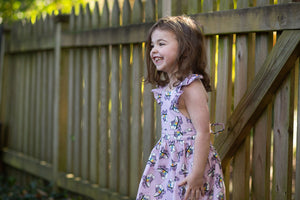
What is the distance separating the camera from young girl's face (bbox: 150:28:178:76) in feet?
7.77

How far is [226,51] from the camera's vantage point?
2.88m

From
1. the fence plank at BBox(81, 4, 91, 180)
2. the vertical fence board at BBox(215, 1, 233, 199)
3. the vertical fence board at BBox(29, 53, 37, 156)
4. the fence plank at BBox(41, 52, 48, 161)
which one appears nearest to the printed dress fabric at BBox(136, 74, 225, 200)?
the vertical fence board at BBox(215, 1, 233, 199)

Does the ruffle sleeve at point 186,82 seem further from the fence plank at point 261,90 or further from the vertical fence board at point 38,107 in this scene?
the vertical fence board at point 38,107

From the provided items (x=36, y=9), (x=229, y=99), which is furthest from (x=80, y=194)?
(x=36, y=9)

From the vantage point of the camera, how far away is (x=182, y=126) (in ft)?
7.85

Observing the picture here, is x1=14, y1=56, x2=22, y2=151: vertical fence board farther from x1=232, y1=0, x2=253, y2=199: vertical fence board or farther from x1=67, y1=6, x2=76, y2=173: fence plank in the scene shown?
x1=232, y1=0, x2=253, y2=199: vertical fence board

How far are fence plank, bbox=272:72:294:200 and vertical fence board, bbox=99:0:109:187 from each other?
6.09ft

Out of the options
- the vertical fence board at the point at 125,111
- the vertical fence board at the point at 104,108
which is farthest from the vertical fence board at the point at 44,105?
the vertical fence board at the point at 125,111

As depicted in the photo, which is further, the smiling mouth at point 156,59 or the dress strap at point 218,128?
the dress strap at point 218,128

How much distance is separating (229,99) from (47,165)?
2.84 metres

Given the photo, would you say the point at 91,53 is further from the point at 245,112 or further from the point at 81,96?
the point at 245,112

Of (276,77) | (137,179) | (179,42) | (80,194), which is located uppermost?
(179,42)

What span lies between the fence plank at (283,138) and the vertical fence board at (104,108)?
1.86 meters

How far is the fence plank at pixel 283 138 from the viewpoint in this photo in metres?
2.57
